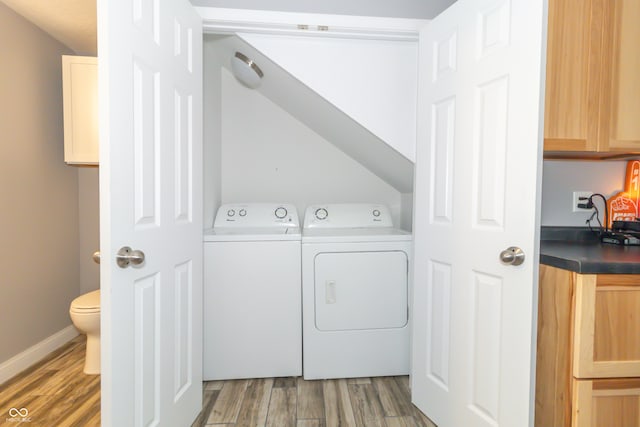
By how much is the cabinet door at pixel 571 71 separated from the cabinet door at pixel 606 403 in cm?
89

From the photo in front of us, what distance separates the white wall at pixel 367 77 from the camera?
182 cm

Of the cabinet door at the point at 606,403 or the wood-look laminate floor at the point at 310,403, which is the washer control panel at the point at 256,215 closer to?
the wood-look laminate floor at the point at 310,403

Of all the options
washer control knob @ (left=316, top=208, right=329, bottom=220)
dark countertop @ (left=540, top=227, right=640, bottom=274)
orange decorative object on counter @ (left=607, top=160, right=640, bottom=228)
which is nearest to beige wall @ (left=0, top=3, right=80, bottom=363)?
washer control knob @ (left=316, top=208, right=329, bottom=220)

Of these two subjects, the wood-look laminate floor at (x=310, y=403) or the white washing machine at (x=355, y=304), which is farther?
the white washing machine at (x=355, y=304)

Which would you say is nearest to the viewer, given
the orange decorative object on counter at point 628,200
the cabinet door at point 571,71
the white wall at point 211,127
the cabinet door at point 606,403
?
the cabinet door at point 606,403

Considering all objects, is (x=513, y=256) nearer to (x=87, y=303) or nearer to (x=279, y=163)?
(x=279, y=163)

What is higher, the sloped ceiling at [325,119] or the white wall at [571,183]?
the sloped ceiling at [325,119]

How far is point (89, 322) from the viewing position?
200cm

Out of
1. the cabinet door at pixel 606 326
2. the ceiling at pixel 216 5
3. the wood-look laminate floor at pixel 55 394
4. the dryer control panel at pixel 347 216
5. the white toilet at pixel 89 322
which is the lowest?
the wood-look laminate floor at pixel 55 394

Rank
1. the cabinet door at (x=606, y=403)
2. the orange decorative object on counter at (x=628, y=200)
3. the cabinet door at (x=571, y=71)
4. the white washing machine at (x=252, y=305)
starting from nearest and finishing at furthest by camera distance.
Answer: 1. the cabinet door at (x=606, y=403)
2. the cabinet door at (x=571, y=71)
3. the orange decorative object on counter at (x=628, y=200)
4. the white washing machine at (x=252, y=305)

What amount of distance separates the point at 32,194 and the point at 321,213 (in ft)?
6.26

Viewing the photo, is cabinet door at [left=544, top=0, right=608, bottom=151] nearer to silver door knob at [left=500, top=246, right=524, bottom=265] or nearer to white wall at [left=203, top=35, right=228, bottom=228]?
silver door knob at [left=500, top=246, right=524, bottom=265]

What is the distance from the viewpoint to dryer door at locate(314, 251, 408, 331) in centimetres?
200

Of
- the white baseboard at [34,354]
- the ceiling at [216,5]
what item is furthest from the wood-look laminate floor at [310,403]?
the ceiling at [216,5]
